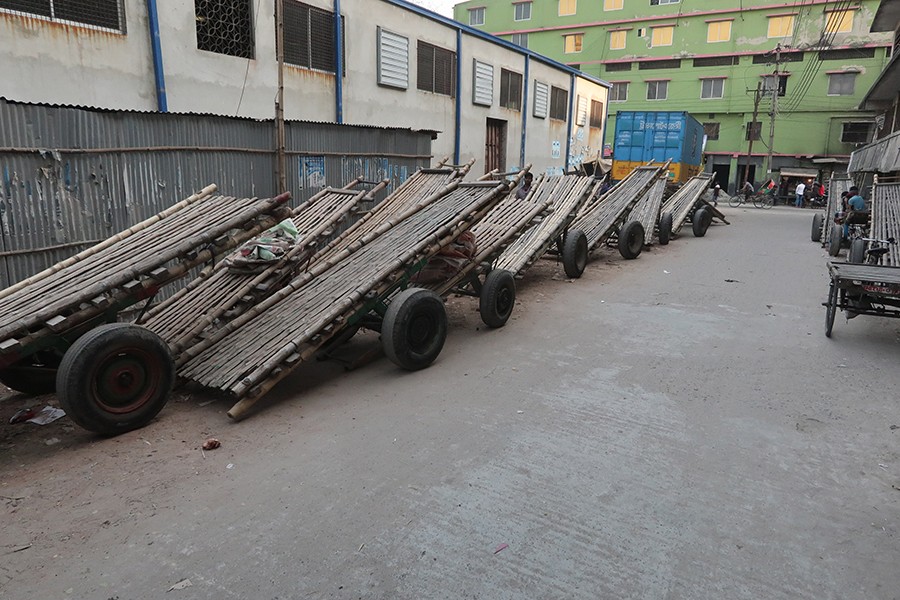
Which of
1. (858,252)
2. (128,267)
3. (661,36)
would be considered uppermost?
(661,36)

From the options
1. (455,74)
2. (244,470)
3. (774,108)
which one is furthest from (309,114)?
(774,108)

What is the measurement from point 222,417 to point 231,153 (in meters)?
4.60

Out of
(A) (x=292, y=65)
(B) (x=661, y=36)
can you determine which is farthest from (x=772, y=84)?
(A) (x=292, y=65)

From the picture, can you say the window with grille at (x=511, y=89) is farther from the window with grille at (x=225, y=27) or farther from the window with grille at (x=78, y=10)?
the window with grille at (x=78, y=10)

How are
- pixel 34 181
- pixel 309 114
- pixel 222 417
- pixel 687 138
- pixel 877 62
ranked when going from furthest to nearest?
pixel 877 62, pixel 687 138, pixel 309 114, pixel 34 181, pixel 222 417

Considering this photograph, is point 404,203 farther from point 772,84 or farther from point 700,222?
point 772,84

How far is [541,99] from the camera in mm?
20422

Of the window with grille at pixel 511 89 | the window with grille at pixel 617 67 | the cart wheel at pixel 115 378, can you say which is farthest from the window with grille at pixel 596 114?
the cart wheel at pixel 115 378

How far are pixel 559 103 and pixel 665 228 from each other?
963 cm

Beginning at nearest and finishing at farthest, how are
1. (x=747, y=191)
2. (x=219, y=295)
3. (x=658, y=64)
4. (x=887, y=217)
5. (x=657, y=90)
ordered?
(x=219, y=295) → (x=887, y=217) → (x=747, y=191) → (x=658, y=64) → (x=657, y=90)

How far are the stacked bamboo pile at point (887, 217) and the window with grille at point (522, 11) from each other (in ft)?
129

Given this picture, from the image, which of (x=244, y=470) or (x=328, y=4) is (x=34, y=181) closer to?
(x=244, y=470)

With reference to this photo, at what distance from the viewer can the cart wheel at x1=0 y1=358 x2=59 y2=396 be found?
4311mm

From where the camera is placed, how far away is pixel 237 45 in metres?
9.62
